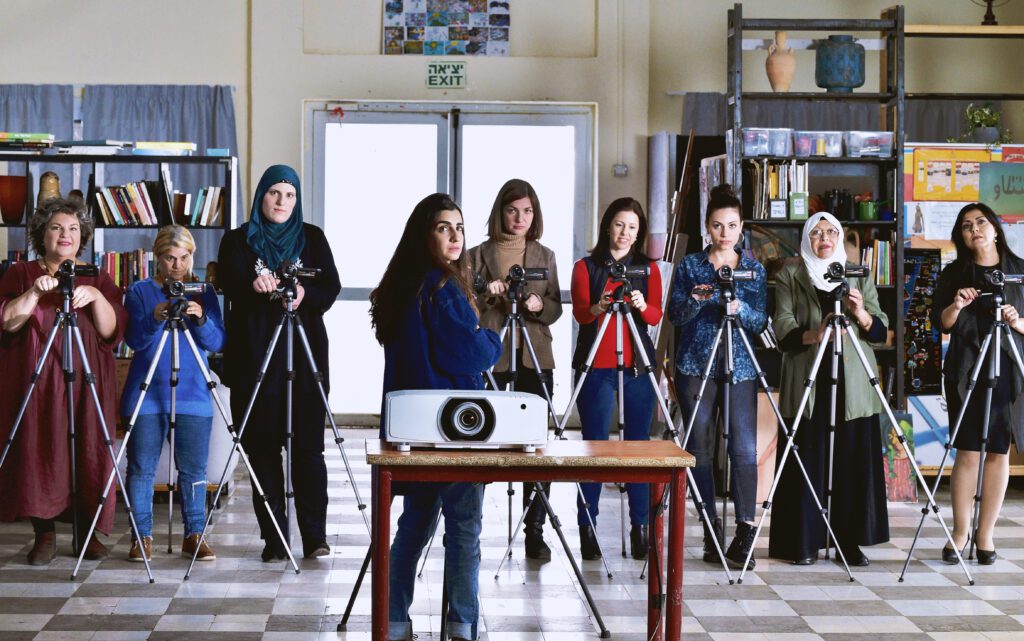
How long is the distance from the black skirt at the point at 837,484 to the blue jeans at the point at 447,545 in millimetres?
1751

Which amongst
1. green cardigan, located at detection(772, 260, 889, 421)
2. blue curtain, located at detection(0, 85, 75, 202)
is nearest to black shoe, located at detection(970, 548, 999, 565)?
green cardigan, located at detection(772, 260, 889, 421)

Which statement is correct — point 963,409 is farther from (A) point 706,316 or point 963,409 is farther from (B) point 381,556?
(B) point 381,556

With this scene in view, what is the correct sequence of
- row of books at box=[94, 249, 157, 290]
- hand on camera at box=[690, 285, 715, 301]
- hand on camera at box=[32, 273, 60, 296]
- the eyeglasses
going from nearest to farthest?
hand on camera at box=[32, 273, 60, 296] → hand on camera at box=[690, 285, 715, 301] → the eyeglasses → row of books at box=[94, 249, 157, 290]

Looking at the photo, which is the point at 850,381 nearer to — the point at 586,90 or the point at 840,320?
the point at 840,320

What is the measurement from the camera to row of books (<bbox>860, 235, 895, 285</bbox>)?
6.74m

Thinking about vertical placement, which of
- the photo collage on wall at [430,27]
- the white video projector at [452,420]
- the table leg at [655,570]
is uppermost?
the photo collage on wall at [430,27]

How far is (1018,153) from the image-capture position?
680cm

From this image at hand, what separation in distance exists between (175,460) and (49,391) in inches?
21.7

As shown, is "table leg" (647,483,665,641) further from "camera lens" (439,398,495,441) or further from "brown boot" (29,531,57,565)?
"brown boot" (29,531,57,565)

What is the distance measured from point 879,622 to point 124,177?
249 inches

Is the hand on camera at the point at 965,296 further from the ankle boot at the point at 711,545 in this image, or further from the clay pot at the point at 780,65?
the clay pot at the point at 780,65

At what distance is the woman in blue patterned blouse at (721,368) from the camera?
15.2ft

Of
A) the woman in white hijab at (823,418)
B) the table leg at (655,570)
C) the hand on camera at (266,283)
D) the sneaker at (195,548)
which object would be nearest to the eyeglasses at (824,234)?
the woman in white hijab at (823,418)

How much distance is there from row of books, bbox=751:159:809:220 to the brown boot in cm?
395
